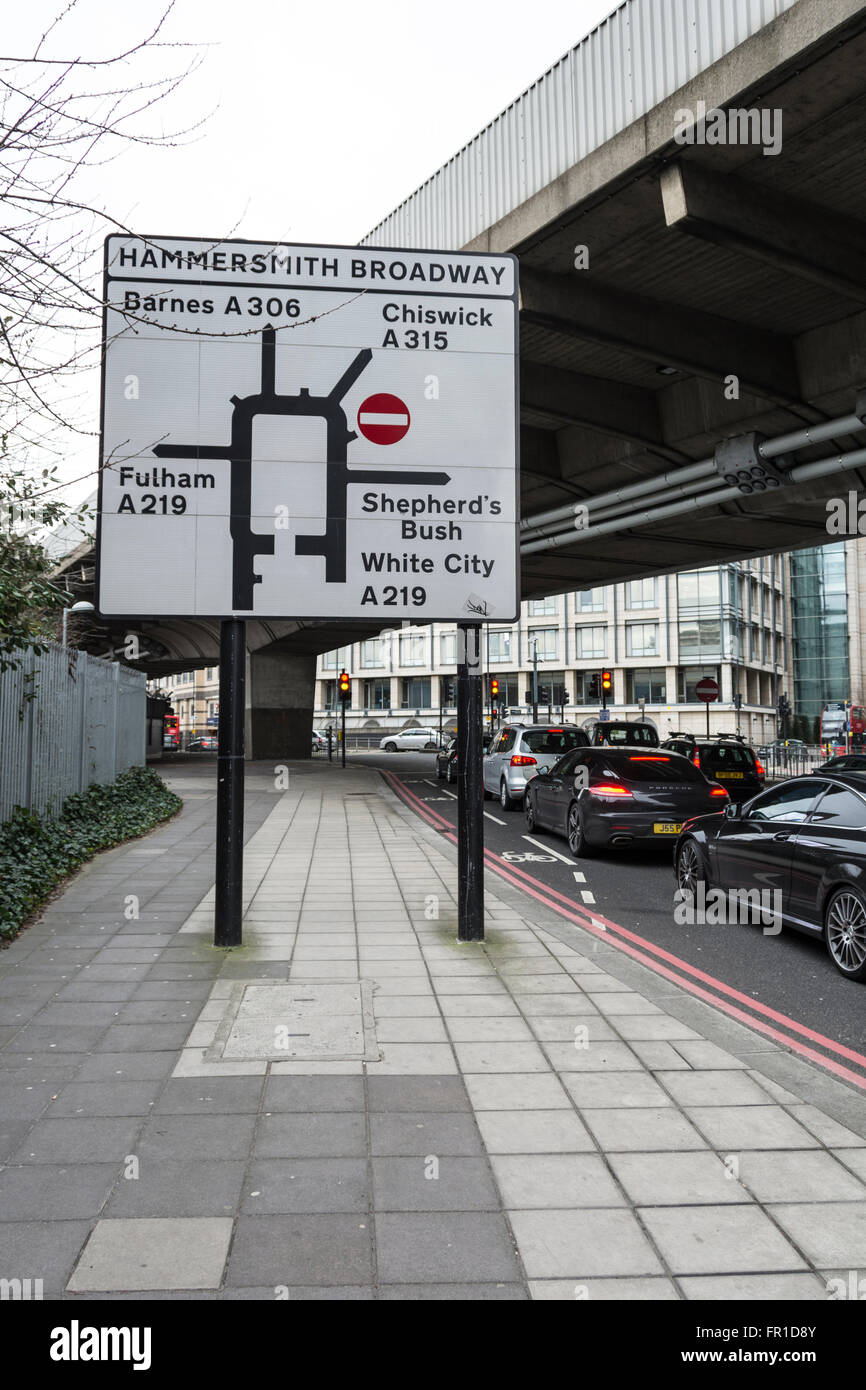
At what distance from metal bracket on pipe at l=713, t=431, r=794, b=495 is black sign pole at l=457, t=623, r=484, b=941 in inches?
422

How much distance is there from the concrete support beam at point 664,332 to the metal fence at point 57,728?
7.70 m

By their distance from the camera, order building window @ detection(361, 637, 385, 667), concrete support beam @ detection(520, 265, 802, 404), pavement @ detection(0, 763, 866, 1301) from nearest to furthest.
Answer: pavement @ detection(0, 763, 866, 1301) → concrete support beam @ detection(520, 265, 802, 404) → building window @ detection(361, 637, 385, 667)

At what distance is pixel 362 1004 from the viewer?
6039mm

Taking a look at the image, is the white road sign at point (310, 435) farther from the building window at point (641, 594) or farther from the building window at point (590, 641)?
the building window at point (590, 641)

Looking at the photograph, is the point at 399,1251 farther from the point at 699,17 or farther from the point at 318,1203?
the point at 699,17

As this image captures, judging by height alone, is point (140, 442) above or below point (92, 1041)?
above

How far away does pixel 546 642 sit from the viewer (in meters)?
84.0

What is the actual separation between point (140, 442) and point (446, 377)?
2.35 meters

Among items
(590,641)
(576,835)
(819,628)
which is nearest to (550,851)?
(576,835)

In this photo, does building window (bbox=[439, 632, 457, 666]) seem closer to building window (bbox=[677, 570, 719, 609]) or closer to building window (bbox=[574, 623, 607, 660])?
building window (bbox=[574, 623, 607, 660])

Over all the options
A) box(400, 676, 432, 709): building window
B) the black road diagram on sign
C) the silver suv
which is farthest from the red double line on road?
box(400, 676, 432, 709): building window

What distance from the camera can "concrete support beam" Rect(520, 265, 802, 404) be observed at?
13758 mm

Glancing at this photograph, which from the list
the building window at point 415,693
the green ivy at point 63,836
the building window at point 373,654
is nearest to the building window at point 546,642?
the building window at point 415,693
